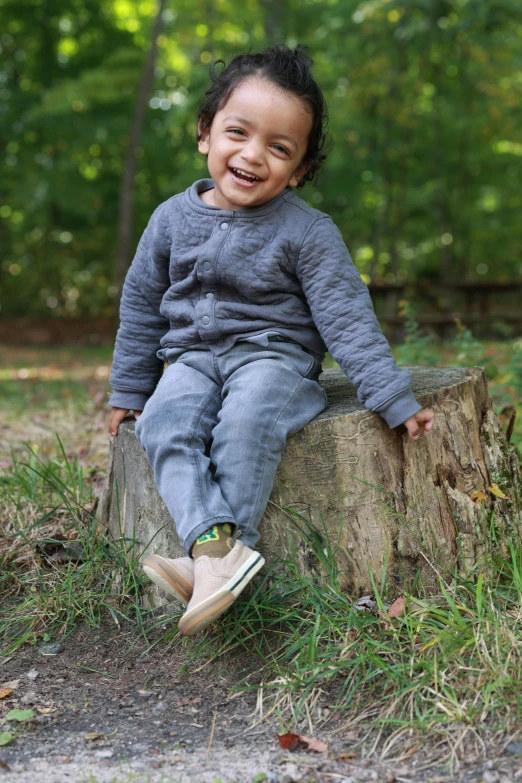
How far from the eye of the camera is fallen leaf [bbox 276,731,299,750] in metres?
2.09

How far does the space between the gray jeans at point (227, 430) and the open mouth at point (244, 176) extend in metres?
0.54

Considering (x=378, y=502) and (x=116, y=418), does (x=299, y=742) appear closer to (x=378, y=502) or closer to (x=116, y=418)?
(x=378, y=502)

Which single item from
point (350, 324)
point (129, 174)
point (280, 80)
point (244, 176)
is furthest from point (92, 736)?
point (129, 174)

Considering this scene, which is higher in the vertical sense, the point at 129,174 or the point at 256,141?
the point at 129,174

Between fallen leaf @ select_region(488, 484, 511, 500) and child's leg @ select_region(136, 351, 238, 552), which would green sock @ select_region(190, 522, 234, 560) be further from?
fallen leaf @ select_region(488, 484, 511, 500)

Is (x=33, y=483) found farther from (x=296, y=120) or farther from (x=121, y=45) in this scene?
(x=121, y=45)

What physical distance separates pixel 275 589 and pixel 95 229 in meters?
17.0

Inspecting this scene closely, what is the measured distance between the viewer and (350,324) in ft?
8.61

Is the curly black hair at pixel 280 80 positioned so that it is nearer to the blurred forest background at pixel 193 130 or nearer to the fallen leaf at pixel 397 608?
the fallen leaf at pixel 397 608

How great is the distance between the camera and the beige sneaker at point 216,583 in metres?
2.21

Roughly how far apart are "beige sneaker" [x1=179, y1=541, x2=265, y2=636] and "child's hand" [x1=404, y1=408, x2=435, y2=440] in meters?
0.62

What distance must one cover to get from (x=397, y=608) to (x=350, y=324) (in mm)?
877

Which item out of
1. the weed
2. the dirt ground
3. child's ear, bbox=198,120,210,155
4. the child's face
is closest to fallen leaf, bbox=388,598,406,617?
the dirt ground

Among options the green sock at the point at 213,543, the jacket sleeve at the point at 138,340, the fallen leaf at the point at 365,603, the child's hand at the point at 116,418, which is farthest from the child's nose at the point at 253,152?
the fallen leaf at the point at 365,603
